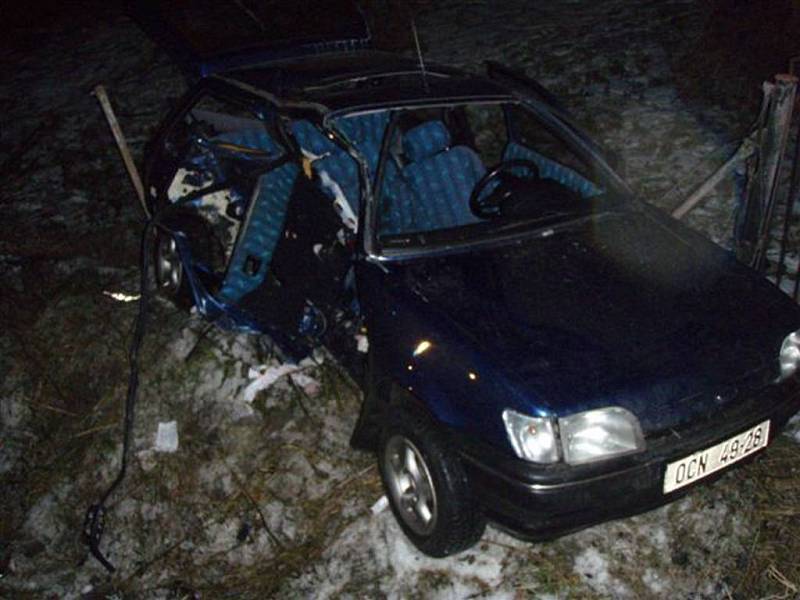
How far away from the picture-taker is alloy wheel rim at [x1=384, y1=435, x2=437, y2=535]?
326 cm

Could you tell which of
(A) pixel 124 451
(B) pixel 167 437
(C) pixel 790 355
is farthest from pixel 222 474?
(C) pixel 790 355

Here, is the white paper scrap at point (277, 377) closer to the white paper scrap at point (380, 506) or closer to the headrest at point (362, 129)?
the white paper scrap at point (380, 506)

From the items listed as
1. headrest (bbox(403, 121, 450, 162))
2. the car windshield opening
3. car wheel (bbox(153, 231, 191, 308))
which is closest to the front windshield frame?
the car windshield opening

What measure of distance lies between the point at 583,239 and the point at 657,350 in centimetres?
86

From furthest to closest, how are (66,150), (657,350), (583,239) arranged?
(66,150)
(583,239)
(657,350)

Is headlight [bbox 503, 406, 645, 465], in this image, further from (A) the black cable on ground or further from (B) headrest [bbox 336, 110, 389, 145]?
(B) headrest [bbox 336, 110, 389, 145]

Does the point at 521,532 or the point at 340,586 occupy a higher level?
the point at 521,532

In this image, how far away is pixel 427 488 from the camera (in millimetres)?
3277

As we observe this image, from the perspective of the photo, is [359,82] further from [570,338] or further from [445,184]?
[570,338]

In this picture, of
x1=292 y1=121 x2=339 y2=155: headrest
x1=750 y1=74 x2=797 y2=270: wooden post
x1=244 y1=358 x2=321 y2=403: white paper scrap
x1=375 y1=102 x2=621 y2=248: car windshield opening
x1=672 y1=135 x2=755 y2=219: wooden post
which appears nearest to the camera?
x1=375 y1=102 x2=621 y2=248: car windshield opening

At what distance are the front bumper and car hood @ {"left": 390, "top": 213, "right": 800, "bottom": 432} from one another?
0.10 meters

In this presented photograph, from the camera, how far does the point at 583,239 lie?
3.73 m

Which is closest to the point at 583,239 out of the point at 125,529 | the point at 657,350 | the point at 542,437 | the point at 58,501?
the point at 657,350

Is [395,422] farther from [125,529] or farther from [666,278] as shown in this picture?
[125,529]
